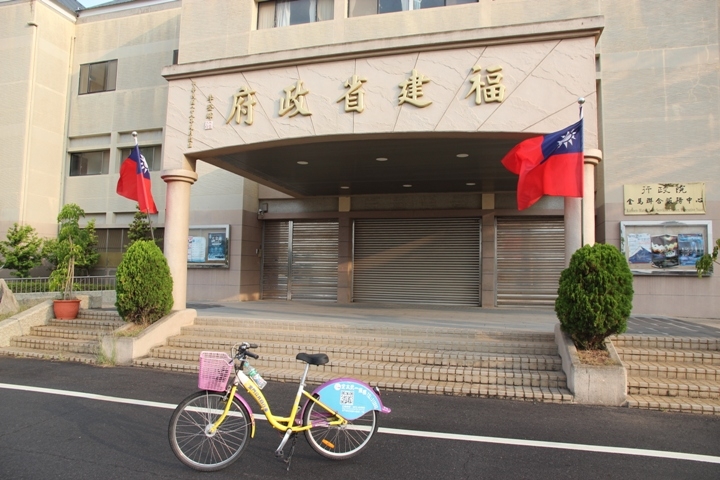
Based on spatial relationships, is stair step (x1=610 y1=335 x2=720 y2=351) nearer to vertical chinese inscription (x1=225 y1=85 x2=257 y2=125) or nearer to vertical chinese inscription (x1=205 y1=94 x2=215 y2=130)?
vertical chinese inscription (x1=225 y1=85 x2=257 y2=125)

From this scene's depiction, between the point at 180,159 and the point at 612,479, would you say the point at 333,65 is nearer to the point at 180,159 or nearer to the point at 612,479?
the point at 180,159

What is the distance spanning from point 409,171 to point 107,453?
925 centimetres

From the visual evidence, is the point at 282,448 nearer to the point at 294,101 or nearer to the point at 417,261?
the point at 294,101

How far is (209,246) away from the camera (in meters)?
16.0

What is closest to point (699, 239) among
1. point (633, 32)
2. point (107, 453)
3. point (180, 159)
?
point (633, 32)

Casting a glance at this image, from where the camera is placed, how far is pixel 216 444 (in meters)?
4.12

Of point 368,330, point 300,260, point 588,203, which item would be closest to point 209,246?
point 300,260

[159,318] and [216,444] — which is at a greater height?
[159,318]

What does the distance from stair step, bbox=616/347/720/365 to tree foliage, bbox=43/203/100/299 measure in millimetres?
10926

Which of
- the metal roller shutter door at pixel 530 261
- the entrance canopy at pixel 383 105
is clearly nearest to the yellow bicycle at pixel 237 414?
the entrance canopy at pixel 383 105

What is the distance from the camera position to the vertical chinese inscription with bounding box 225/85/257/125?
30.5 feet

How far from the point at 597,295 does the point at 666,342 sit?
6.90 ft

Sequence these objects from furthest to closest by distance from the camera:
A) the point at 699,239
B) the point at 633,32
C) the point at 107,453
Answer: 1. the point at 633,32
2. the point at 699,239
3. the point at 107,453

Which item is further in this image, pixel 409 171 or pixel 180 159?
pixel 409 171
